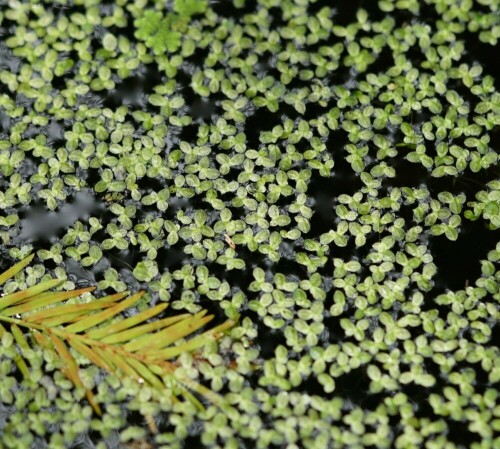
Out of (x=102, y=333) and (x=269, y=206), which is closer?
(x=102, y=333)

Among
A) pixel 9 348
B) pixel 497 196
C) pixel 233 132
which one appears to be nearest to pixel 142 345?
pixel 9 348

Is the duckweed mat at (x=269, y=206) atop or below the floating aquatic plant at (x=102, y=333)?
atop

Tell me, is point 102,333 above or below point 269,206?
below

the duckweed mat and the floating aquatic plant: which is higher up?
the duckweed mat

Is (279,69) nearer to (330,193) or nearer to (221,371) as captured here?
(330,193)

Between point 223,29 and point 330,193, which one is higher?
point 223,29

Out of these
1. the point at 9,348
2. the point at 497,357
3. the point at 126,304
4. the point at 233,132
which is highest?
the point at 233,132

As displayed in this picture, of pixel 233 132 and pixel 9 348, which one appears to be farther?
pixel 233 132

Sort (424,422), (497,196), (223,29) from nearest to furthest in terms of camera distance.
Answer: (424,422)
(497,196)
(223,29)
